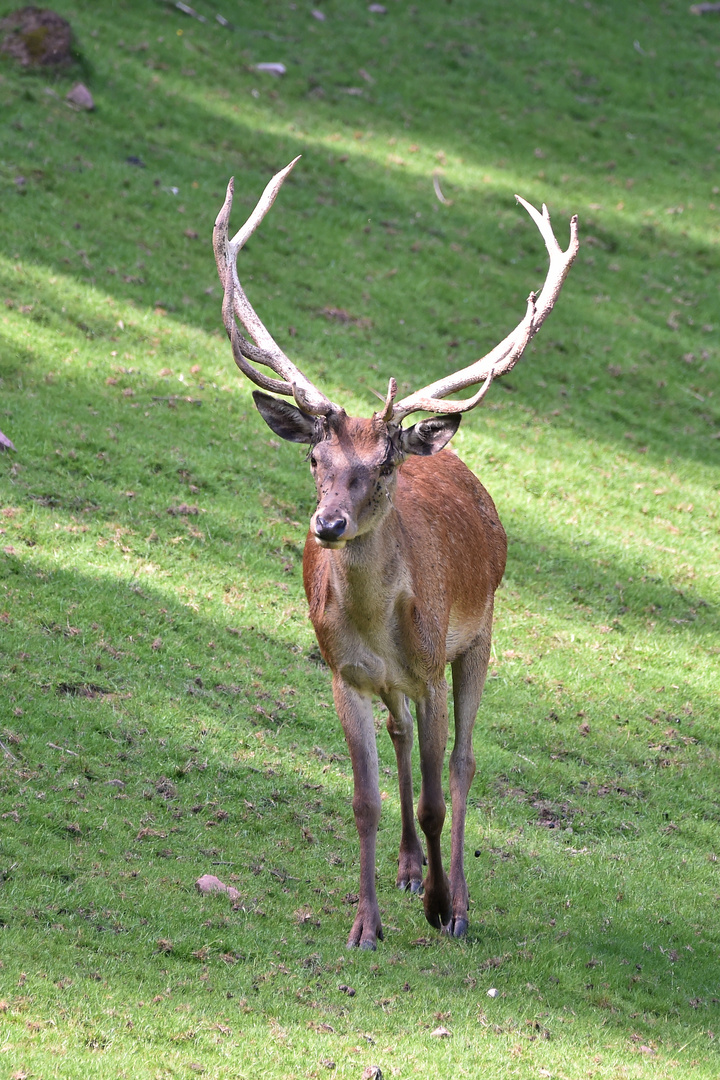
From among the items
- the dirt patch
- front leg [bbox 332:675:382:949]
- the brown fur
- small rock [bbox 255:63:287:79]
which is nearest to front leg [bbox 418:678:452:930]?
the brown fur

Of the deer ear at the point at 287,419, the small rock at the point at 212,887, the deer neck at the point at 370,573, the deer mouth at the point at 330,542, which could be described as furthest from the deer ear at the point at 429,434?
the small rock at the point at 212,887

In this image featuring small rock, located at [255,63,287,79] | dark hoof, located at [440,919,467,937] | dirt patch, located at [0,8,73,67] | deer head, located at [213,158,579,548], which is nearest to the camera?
deer head, located at [213,158,579,548]

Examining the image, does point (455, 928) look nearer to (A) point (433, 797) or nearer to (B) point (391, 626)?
(A) point (433, 797)

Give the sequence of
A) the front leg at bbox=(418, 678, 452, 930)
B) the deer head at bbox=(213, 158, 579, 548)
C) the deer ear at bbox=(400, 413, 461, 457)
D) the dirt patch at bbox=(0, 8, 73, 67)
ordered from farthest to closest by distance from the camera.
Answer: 1. the dirt patch at bbox=(0, 8, 73, 67)
2. the front leg at bbox=(418, 678, 452, 930)
3. the deer ear at bbox=(400, 413, 461, 457)
4. the deer head at bbox=(213, 158, 579, 548)

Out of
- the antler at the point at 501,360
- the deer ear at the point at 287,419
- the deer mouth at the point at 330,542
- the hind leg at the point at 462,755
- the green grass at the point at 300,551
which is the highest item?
the antler at the point at 501,360

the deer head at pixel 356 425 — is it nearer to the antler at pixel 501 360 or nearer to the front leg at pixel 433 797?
the antler at pixel 501 360

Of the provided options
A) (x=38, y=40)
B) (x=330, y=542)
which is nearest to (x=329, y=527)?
(x=330, y=542)

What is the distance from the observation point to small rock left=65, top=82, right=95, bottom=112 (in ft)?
63.9

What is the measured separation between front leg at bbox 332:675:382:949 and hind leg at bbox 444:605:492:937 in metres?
0.64

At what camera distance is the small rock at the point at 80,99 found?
1947 cm

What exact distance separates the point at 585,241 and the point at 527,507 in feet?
27.7

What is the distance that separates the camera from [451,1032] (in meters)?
6.27

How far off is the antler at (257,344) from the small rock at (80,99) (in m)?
12.7

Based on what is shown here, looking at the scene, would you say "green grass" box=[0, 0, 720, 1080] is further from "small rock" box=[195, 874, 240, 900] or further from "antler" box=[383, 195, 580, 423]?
"antler" box=[383, 195, 580, 423]
